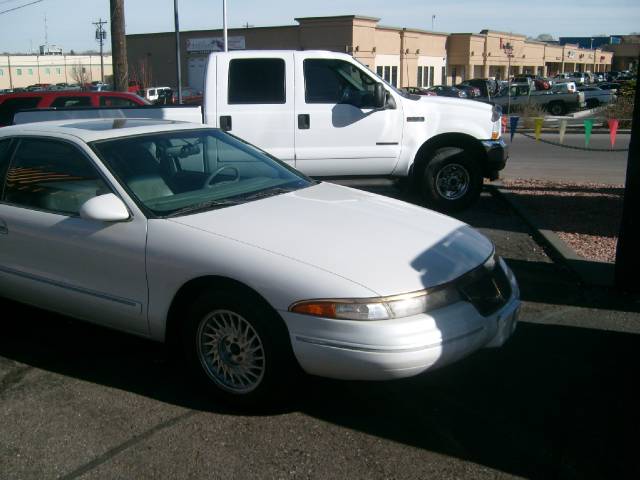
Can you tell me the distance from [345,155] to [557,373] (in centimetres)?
527

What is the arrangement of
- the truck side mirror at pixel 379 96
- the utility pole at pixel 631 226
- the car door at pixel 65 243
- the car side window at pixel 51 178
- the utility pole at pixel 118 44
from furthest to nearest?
the utility pole at pixel 118 44
the truck side mirror at pixel 379 96
the utility pole at pixel 631 226
the car side window at pixel 51 178
the car door at pixel 65 243

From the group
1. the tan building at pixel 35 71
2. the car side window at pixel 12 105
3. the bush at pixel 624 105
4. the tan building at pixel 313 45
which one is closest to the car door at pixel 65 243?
the car side window at pixel 12 105

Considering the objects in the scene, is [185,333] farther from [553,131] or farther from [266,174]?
[553,131]

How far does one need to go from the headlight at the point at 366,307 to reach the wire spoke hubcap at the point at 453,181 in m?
6.04

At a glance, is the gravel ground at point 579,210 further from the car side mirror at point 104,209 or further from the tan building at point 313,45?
the tan building at point 313,45

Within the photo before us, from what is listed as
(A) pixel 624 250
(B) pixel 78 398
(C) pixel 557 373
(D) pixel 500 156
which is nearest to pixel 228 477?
(B) pixel 78 398

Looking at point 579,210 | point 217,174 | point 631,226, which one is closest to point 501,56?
point 579,210

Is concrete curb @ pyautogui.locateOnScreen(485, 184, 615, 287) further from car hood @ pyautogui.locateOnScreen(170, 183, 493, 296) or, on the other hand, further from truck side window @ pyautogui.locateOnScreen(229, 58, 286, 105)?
truck side window @ pyautogui.locateOnScreen(229, 58, 286, 105)

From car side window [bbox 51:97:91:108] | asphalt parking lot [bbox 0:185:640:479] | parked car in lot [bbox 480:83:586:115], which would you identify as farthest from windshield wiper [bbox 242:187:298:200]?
parked car in lot [bbox 480:83:586:115]

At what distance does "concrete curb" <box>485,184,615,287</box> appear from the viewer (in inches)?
254

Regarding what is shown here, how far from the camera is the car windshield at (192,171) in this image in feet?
14.9

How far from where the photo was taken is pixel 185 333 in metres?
4.13

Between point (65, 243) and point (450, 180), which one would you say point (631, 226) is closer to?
point (450, 180)

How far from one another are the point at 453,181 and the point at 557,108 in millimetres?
29471
